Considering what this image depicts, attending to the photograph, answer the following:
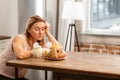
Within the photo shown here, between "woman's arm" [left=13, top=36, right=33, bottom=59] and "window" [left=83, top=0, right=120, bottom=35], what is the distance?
5.22 ft

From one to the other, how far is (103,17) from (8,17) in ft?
4.87

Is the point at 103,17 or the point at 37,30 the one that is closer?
the point at 37,30

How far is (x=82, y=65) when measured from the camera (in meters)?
2.02

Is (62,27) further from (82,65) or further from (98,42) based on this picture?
(82,65)

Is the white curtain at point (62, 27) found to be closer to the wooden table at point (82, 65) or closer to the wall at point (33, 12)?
the wall at point (33, 12)

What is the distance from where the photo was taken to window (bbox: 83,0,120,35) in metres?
3.58

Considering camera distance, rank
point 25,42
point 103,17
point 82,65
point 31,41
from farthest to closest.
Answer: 1. point 103,17
2. point 31,41
3. point 25,42
4. point 82,65

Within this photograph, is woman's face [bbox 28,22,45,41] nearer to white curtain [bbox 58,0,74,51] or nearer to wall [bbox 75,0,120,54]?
white curtain [bbox 58,0,74,51]

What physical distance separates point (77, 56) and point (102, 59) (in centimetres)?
27

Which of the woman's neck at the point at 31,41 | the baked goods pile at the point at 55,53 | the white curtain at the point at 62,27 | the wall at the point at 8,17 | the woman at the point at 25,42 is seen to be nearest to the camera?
the baked goods pile at the point at 55,53

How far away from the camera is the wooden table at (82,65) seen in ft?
6.04

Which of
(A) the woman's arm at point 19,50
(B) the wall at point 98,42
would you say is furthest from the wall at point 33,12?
(A) the woman's arm at point 19,50

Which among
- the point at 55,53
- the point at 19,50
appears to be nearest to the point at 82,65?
the point at 55,53

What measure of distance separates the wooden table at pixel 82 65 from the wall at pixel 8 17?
1.66 metres
